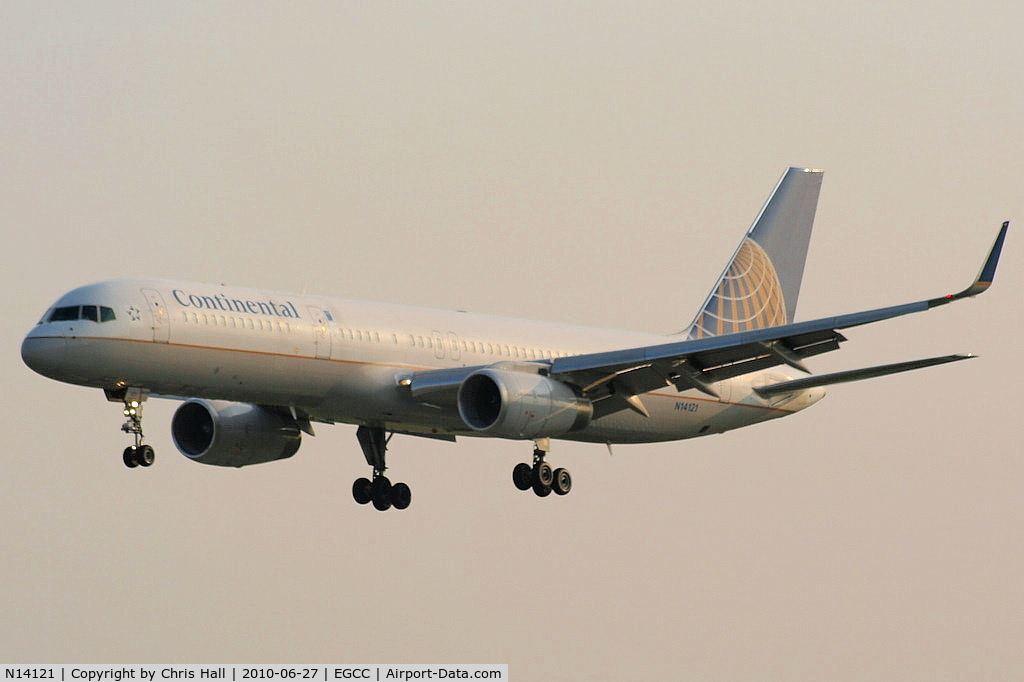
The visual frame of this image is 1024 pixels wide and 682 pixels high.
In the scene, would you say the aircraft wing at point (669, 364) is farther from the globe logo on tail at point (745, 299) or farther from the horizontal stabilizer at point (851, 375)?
the globe logo on tail at point (745, 299)

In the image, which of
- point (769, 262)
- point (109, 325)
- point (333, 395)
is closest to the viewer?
point (109, 325)

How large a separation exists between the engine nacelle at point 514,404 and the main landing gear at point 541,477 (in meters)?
1.78

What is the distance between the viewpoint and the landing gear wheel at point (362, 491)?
47.7 metres

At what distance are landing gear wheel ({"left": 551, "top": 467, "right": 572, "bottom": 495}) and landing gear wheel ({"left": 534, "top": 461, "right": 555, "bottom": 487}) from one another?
0.16m

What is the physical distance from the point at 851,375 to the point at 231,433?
15368mm

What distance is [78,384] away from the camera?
3919cm

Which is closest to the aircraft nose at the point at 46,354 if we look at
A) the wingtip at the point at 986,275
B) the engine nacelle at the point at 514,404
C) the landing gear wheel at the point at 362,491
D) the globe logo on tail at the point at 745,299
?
the engine nacelle at the point at 514,404

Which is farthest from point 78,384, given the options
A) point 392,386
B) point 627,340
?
point 627,340

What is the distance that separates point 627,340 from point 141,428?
573 inches

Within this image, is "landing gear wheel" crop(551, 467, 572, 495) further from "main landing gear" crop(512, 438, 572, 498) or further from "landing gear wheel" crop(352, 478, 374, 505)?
"landing gear wheel" crop(352, 478, 374, 505)

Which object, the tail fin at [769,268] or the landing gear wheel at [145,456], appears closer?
the landing gear wheel at [145,456]

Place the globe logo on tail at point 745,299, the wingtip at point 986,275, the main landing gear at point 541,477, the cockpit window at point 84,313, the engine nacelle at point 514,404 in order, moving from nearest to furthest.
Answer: the wingtip at point 986,275
the cockpit window at point 84,313
the engine nacelle at point 514,404
the main landing gear at point 541,477
the globe logo on tail at point 745,299

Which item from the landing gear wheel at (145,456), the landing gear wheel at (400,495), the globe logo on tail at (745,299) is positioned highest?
the globe logo on tail at (745,299)

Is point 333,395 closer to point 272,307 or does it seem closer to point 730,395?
point 272,307
